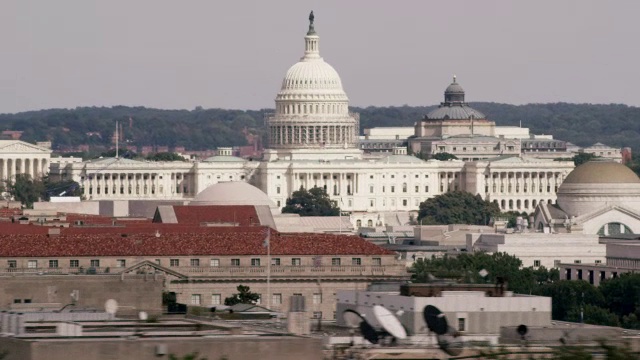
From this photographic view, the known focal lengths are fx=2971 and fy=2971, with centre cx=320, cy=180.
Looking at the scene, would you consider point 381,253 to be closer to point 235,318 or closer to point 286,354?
point 235,318

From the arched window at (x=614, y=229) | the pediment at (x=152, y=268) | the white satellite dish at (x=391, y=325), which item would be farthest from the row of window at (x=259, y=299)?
the arched window at (x=614, y=229)

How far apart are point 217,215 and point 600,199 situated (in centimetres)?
4958

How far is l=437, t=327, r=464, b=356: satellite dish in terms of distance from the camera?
3055 cm

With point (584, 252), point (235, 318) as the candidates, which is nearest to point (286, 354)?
point (235, 318)

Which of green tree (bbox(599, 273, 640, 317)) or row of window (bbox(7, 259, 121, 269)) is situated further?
green tree (bbox(599, 273, 640, 317))

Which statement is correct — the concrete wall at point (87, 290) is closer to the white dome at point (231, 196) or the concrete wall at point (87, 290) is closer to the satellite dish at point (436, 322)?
the satellite dish at point (436, 322)

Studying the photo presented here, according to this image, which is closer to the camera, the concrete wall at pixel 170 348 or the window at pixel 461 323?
the concrete wall at pixel 170 348

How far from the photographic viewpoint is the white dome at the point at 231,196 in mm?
124375

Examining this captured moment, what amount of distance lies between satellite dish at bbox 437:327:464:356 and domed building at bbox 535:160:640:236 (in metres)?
111

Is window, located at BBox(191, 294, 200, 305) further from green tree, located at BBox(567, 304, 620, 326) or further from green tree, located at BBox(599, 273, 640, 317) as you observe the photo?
green tree, located at BBox(599, 273, 640, 317)

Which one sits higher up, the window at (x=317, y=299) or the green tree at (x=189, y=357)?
the window at (x=317, y=299)

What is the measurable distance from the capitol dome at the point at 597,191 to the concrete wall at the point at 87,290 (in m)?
95.0

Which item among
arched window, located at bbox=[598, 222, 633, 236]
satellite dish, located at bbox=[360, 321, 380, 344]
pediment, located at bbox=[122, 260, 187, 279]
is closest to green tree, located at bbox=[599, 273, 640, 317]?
pediment, located at bbox=[122, 260, 187, 279]

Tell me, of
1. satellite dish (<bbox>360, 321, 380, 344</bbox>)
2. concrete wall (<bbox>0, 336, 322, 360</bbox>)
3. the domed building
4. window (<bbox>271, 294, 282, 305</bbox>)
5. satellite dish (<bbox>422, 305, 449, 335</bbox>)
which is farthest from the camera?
the domed building
